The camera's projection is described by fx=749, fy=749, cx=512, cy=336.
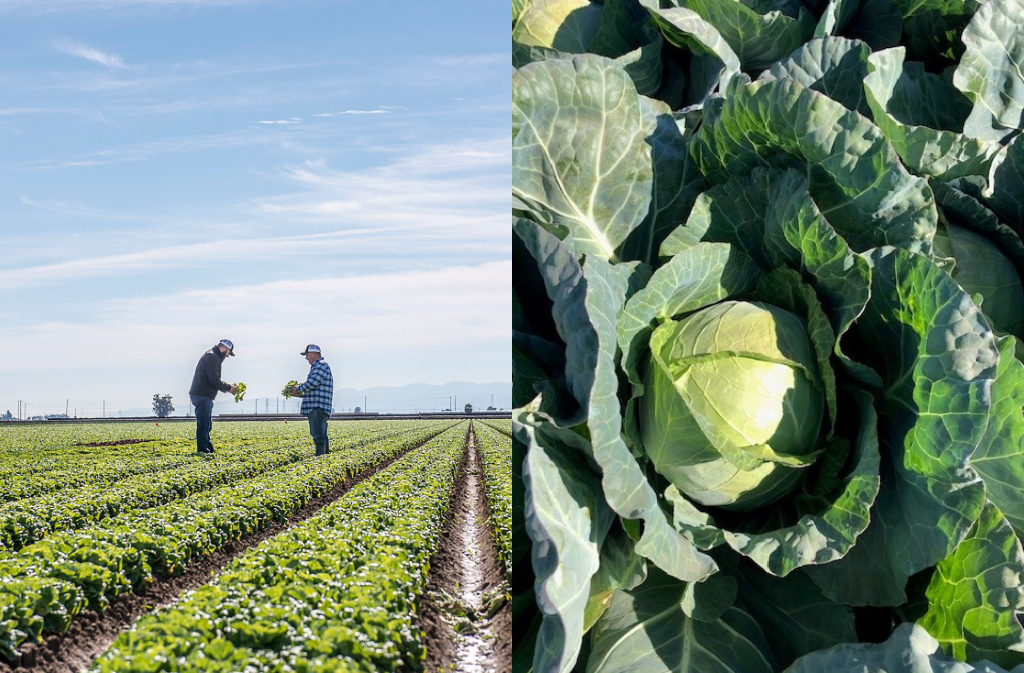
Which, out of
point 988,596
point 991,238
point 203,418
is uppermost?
point 991,238

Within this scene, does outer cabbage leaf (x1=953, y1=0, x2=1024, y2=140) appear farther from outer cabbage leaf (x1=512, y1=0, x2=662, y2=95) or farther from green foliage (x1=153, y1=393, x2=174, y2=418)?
green foliage (x1=153, y1=393, x2=174, y2=418)

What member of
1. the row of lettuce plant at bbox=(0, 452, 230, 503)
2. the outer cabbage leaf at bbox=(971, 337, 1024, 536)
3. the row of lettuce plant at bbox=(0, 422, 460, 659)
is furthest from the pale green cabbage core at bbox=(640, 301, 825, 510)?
the row of lettuce plant at bbox=(0, 452, 230, 503)

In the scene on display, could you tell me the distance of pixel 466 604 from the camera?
23.0ft

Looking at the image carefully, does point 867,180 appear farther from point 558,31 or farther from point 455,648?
point 455,648

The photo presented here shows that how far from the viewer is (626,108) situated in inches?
45.2

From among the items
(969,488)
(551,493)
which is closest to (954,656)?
(969,488)

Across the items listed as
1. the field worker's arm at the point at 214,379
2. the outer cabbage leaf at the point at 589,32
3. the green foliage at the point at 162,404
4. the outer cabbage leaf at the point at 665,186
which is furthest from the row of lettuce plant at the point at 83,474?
the green foliage at the point at 162,404

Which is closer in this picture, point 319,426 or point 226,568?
point 226,568

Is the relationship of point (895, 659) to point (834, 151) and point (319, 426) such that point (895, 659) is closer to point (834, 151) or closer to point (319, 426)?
point (834, 151)

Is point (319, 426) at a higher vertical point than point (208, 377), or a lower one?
lower

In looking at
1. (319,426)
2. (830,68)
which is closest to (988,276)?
(830,68)

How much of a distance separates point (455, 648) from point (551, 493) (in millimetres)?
5545

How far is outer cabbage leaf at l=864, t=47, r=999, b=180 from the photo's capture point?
3.49 ft

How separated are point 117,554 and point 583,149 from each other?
6.83 meters
